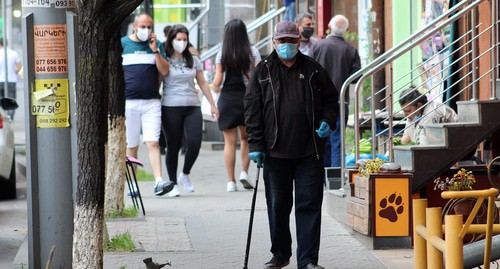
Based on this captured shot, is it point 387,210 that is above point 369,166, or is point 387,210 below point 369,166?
below

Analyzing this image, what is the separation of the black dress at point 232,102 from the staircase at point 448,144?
382 centimetres

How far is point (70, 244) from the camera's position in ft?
25.8

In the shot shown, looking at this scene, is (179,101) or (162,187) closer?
(162,187)

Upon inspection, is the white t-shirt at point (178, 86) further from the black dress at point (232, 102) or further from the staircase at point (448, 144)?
the staircase at point (448, 144)

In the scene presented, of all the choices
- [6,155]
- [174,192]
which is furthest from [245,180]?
[6,155]

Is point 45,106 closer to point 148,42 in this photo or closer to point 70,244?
point 70,244

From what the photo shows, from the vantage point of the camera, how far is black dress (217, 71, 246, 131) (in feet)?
44.2

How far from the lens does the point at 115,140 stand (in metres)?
11.1

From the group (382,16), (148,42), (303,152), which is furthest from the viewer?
(382,16)

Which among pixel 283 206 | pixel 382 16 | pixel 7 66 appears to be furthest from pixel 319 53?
pixel 7 66

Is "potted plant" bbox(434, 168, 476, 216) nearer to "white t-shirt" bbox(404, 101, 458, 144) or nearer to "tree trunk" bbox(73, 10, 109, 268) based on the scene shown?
"white t-shirt" bbox(404, 101, 458, 144)

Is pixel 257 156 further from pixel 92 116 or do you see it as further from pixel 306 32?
pixel 306 32

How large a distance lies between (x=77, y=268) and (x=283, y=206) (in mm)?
1837

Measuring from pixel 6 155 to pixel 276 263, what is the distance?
618 centimetres
